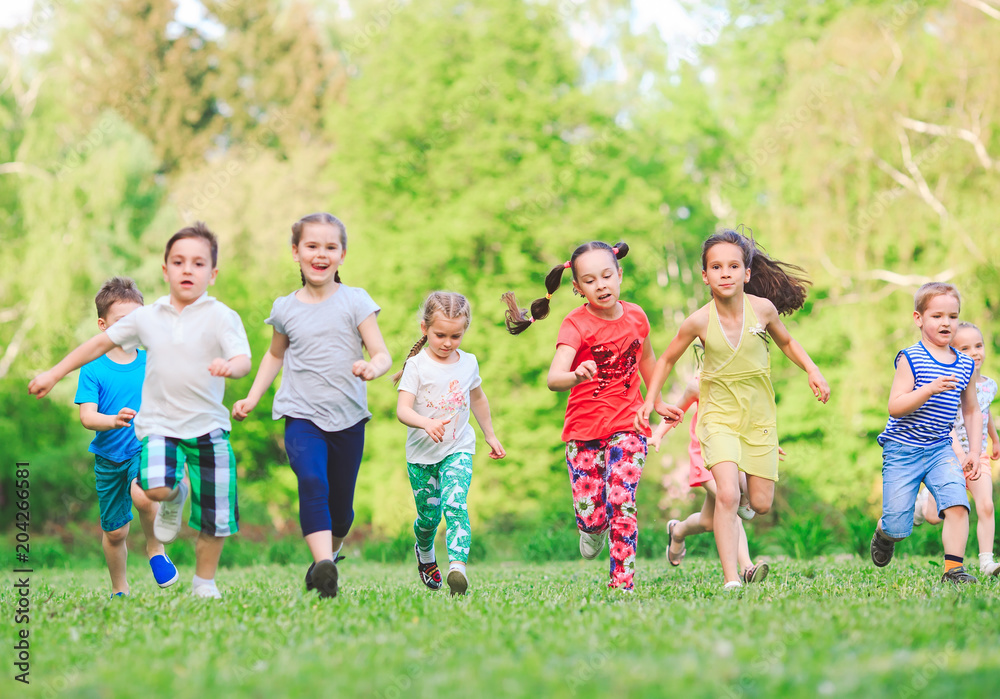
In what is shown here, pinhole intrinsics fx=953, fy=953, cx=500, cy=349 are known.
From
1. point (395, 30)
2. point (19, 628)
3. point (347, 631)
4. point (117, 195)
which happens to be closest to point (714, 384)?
point (347, 631)

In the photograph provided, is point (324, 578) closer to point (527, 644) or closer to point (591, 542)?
point (527, 644)

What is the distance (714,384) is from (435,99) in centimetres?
1661

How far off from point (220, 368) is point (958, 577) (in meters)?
5.05

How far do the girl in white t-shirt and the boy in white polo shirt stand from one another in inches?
48.0

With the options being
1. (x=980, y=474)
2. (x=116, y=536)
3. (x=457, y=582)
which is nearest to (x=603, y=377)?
(x=457, y=582)

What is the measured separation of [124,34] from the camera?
3741cm

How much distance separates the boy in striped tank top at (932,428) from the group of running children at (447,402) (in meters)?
0.01

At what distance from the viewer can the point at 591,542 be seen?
6.88m

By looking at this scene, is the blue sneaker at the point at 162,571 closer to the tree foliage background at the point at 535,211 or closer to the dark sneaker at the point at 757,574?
the dark sneaker at the point at 757,574

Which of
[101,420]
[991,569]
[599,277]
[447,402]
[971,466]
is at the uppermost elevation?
[599,277]

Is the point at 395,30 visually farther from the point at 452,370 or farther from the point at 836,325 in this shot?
the point at 452,370

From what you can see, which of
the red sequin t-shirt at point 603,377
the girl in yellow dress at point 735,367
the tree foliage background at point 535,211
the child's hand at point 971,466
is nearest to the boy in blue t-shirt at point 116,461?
the red sequin t-shirt at point 603,377

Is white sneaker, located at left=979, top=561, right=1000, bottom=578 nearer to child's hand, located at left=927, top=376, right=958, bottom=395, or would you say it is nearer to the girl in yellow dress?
child's hand, located at left=927, top=376, right=958, bottom=395

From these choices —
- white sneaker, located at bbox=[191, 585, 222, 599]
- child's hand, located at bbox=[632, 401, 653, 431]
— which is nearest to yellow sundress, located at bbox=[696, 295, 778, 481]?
child's hand, located at bbox=[632, 401, 653, 431]
